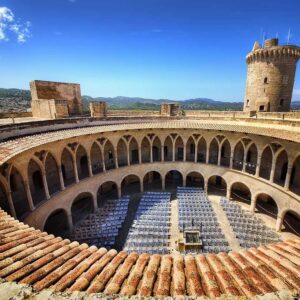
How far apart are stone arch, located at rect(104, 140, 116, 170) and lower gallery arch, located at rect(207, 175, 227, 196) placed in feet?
42.1

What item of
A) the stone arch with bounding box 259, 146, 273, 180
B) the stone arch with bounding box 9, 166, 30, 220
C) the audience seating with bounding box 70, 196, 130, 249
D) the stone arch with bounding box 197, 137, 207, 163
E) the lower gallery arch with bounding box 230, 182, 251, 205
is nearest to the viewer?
the stone arch with bounding box 9, 166, 30, 220

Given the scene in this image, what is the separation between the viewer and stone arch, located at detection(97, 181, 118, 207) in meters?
24.6

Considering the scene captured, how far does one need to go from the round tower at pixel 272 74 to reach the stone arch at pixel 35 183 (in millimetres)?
29043

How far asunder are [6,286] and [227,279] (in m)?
4.11

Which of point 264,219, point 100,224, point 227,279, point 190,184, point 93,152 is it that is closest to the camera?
point 227,279

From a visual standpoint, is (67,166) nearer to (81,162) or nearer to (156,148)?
(81,162)

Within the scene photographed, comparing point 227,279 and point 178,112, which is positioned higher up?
point 178,112

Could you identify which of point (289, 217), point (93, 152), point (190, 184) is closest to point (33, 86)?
point (93, 152)

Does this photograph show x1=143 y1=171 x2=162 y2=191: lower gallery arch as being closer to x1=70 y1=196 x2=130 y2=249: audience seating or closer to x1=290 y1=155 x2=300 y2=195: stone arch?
x1=70 y1=196 x2=130 y2=249: audience seating

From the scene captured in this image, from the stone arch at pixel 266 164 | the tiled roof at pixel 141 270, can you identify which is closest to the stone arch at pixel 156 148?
the stone arch at pixel 266 164

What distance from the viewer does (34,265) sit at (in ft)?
14.1

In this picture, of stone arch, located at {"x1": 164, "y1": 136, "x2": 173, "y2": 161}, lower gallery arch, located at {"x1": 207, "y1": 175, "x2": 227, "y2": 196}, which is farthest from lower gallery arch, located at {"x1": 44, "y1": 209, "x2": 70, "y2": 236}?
lower gallery arch, located at {"x1": 207, "y1": 175, "x2": 227, "y2": 196}

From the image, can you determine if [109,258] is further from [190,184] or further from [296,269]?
[190,184]

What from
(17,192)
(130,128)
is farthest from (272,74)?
(17,192)
